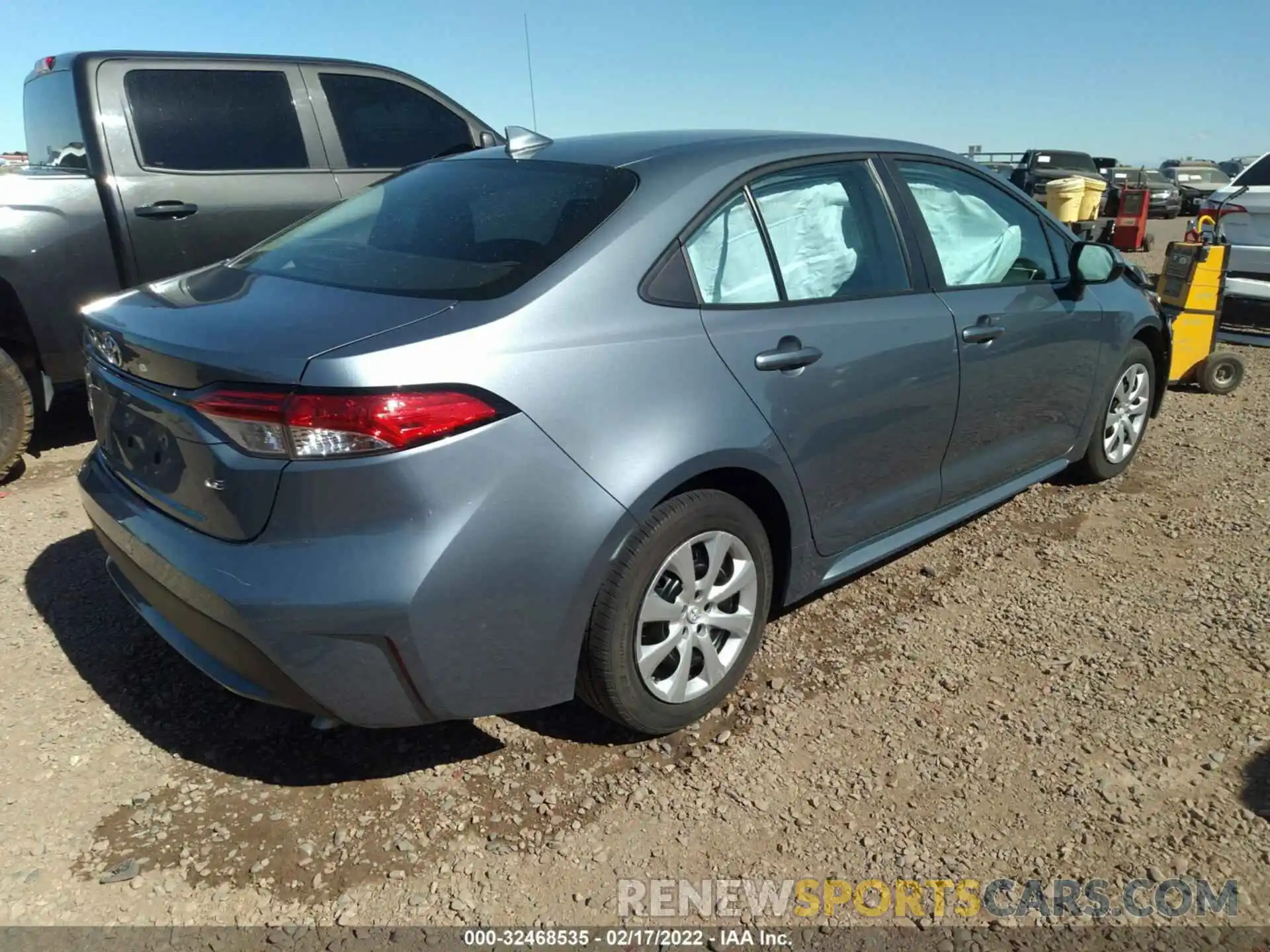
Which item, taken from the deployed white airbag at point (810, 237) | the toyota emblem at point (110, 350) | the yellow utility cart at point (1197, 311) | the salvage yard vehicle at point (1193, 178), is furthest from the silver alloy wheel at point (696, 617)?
the salvage yard vehicle at point (1193, 178)

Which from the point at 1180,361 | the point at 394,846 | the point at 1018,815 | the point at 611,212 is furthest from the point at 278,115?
the point at 1180,361

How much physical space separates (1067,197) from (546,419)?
16.9 meters

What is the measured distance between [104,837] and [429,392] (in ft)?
4.63

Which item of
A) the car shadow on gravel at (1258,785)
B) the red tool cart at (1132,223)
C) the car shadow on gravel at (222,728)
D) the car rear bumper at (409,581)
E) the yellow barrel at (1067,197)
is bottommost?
the red tool cart at (1132,223)

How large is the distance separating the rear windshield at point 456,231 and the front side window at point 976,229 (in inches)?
51.8

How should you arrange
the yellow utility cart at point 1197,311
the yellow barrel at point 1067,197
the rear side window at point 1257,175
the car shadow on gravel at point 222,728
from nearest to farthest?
the car shadow on gravel at point 222,728
the yellow utility cart at point 1197,311
the rear side window at point 1257,175
the yellow barrel at point 1067,197

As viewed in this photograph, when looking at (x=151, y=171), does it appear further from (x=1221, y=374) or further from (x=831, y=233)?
(x=1221, y=374)

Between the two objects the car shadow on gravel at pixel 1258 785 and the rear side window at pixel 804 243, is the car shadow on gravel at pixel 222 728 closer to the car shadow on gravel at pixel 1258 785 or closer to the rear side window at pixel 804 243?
the rear side window at pixel 804 243

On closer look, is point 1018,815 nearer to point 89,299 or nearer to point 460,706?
point 460,706

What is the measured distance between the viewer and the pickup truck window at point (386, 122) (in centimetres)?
530

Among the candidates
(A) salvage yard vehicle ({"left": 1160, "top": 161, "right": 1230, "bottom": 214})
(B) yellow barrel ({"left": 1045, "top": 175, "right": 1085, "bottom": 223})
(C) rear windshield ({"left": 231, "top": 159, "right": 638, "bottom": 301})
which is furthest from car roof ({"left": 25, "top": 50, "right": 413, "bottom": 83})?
(A) salvage yard vehicle ({"left": 1160, "top": 161, "right": 1230, "bottom": 214})

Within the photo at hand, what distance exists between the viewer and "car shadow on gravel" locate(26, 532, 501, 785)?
101 inches

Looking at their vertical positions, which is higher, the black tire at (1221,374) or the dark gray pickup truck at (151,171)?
the dark gray pickup truck at (151,171)

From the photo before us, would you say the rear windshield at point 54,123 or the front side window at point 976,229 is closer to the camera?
the front side window at point 976,229
